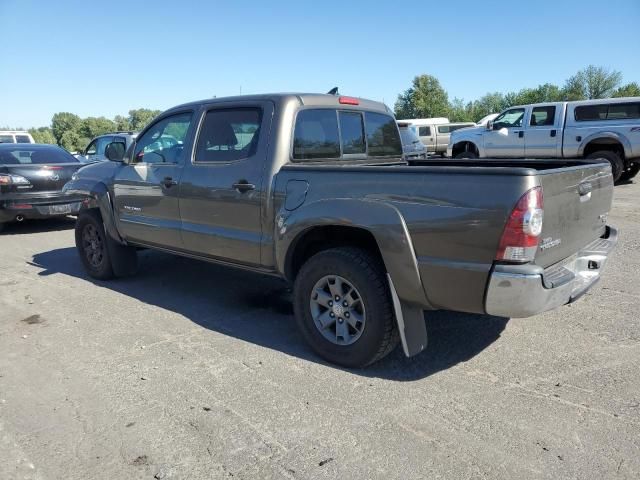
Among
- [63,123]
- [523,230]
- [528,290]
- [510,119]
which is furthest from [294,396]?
[63,123]

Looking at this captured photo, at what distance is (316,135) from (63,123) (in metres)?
132

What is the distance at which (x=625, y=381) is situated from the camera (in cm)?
322

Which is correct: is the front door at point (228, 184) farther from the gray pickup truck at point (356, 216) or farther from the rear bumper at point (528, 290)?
the rear bumper at point (528, 290)

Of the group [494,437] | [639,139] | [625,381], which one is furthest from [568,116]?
[494,437]

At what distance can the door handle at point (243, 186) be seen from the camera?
4.01 metres

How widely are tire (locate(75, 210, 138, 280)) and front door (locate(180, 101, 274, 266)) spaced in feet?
4.96

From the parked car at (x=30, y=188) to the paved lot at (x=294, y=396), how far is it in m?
4.20

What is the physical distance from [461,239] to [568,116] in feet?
39.0

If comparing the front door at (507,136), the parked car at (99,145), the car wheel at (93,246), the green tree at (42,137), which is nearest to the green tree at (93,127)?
the green tree at (42,137)

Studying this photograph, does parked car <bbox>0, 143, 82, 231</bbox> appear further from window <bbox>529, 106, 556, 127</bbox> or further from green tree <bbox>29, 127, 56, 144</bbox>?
green tree <bbox>29, 127, 56, 144</bbox>

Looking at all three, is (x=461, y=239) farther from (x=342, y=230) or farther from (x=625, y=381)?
(x=625, y=381)

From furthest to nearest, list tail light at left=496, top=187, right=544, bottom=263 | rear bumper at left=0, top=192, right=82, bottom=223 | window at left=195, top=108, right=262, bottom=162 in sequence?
1. rear bumper at left=0, top=192, right=82, bottom=223
2. window at left=195, top=108, right=262, bottom=162
3. tail light at left=496, top=187, right=544, bottom=263

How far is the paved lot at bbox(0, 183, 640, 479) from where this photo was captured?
2562mm

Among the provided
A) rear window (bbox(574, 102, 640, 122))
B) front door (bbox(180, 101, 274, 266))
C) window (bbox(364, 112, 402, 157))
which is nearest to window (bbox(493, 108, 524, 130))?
rear window (bbox(574, 102, 640, 122))
